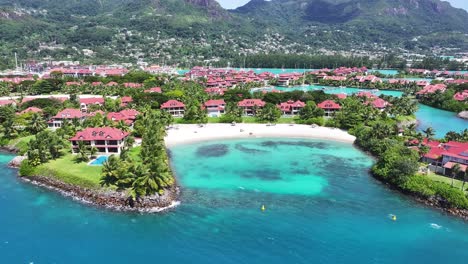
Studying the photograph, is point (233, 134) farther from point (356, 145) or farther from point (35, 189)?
point (35, 189)

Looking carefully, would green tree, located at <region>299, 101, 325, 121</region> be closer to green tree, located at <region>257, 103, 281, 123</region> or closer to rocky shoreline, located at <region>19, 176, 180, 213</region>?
green tree, located at <region>257, 103, 281, 123</region>

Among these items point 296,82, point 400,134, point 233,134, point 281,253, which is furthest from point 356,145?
point 296,82

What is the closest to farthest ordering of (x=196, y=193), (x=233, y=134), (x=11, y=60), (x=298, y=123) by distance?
(x=196, y=193), (x=233, y=134), (x=298, y=123), (x=11, y=60)

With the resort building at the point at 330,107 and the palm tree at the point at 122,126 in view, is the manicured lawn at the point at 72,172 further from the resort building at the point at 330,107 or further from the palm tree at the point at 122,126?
the resort building at the point at 330,107

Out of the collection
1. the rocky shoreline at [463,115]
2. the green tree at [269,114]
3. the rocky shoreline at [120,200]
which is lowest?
the rocky shoreline at [120,200]

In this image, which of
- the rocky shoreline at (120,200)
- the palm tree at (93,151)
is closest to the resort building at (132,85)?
the palm tree at (93,151)

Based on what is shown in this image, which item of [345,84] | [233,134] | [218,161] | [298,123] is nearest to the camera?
[218,161]
